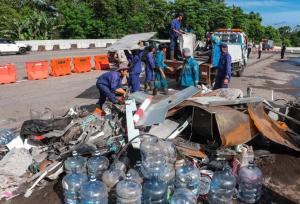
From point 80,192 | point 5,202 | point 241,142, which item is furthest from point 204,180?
point 5,202

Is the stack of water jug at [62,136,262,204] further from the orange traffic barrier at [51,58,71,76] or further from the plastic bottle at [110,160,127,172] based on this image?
the orange traffic barrier at [51,58,71,76]

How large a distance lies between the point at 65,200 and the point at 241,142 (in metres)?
3.24

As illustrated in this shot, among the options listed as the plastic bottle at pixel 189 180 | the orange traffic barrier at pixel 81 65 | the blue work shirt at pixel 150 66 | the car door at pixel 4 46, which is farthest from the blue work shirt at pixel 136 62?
the car door at pixel 4 46

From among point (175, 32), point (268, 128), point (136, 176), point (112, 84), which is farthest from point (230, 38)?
point (136, 176)

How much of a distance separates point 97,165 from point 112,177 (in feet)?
1.56

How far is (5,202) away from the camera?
580cm

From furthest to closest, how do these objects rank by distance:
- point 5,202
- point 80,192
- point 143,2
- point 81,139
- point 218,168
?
1. point 143,2
2. point 81,139
3. point 218,168
4. point 5,202
5. point 80,192

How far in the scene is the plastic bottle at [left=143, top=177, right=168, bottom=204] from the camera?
17.4 feet

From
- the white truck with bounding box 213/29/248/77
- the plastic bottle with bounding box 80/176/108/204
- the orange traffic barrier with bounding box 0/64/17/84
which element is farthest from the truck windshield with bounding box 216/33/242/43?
the plastic bottle with bounding box 80/176/108/204

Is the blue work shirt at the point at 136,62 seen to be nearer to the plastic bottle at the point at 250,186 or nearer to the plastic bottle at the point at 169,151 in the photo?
the plastic bottle at the point at 169,151

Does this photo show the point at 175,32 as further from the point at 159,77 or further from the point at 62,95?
the point at 62,95

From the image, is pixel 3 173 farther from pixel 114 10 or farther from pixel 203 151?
pixel 114 10

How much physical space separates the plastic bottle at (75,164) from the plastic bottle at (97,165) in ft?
0.38

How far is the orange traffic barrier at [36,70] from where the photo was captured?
695 inches
